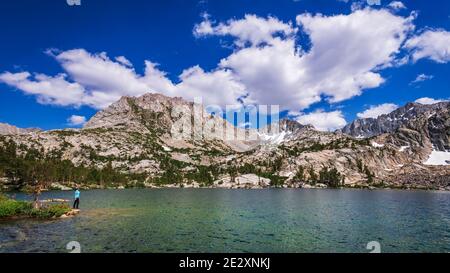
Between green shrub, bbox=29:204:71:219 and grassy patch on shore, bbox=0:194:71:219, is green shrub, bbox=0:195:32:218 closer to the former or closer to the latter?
grassy patch on shore, bbox=0:194:71:219

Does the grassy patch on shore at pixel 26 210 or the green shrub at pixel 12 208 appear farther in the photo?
the grassy patch on shore at pixel 26 210

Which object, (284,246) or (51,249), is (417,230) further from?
(51,249)

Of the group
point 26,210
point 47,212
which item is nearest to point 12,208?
point 26,210

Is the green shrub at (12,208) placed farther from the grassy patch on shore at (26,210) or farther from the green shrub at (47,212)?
the green shrub at (47,212)

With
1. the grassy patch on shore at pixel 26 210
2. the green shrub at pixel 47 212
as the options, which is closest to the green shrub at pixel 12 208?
the grassy patch on shore at pixel 26 210

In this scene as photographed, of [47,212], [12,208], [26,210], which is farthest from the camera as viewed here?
[26,210]

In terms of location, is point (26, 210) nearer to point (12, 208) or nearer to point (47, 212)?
point (12, 208)

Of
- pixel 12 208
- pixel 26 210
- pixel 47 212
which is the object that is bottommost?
pixel 47 212

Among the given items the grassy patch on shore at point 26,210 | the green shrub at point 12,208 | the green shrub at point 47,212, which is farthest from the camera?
the green shrub at point 47,212

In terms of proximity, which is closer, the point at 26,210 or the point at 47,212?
the point at 47,212

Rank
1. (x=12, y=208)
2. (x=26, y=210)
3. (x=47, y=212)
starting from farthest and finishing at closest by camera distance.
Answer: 1. (x=26, y=210)
2. (x=47, y=212)
3. (x=12, y=208)

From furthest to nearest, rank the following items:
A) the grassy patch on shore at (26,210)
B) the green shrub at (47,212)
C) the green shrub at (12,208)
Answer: the green shrub at (47,212) < the grassy patch on shore at (26,210) < the green shrub at (12,208)

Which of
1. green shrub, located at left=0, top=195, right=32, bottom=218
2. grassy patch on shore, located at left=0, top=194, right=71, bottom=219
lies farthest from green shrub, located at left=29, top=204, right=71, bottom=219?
green shrub, located at left=0, top=195, right=32, bottom=218
